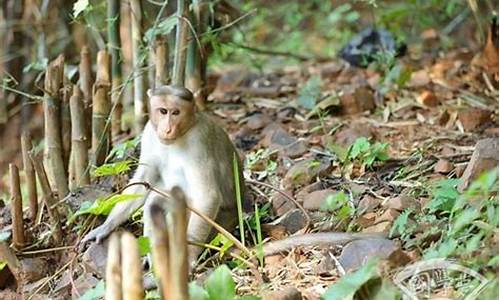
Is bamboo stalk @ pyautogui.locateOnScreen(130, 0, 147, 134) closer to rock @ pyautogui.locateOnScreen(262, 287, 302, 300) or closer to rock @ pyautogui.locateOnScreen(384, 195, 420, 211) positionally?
rock @ pyautogui.locateOnScreen(384, 195, 420, 211)

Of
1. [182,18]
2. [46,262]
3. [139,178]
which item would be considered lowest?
[46,262]

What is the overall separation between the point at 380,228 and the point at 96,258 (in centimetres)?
112

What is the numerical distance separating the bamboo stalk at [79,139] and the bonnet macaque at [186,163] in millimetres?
314

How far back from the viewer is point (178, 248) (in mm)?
2754

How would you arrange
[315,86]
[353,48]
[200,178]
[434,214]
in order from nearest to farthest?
[434,214] < [200,178] < [315,86] < [353,48]

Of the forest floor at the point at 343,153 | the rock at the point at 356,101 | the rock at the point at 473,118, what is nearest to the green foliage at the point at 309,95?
the forest floor at the point at 343,153

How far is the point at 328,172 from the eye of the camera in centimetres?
497

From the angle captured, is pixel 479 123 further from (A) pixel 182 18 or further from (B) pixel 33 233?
(B) pixel 33 233

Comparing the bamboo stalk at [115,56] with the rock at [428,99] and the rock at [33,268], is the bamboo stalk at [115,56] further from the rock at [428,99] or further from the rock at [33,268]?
the rock at [428,99]

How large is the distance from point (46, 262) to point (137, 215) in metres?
0.43

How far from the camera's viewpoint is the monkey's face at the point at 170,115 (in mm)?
4410

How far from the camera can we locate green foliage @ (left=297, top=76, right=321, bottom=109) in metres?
6.29

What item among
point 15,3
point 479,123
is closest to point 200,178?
point 479,123

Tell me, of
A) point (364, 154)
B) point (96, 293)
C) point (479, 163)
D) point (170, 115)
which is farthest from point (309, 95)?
point (96, 293)
